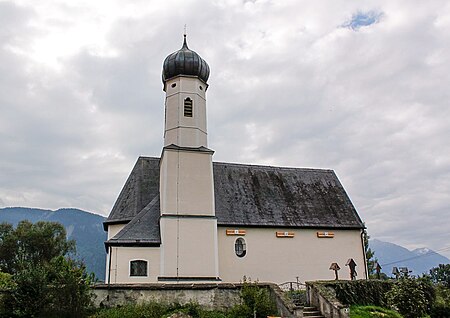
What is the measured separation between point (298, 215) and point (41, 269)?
18.5m

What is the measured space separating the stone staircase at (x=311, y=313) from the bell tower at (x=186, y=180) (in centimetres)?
787

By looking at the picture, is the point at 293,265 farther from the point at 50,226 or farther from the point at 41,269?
the point at 50,226

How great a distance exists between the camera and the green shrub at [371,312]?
19531 millimetres

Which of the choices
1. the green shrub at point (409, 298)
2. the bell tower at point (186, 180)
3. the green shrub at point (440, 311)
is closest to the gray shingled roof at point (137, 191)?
the bell tower at point (186, 180)

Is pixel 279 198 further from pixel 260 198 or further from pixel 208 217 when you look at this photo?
pixel 208 217

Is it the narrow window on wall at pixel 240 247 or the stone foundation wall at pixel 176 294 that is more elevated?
the narrow window on wall at pixel 240 247

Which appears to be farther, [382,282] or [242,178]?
[242,178]

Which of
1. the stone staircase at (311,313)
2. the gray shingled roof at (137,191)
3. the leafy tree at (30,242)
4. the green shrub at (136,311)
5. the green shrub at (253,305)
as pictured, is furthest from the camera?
the leafy tree at (30,242)

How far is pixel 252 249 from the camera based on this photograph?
2947 centimetres

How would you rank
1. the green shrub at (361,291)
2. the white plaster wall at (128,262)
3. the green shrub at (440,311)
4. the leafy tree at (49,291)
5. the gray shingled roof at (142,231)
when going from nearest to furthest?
the leafy tree at (49,291)
the green shrub at (440,311)
the green shrub at (361,291)
the white plaster wall at (128,262)
the gray shingled roof at (142,231)

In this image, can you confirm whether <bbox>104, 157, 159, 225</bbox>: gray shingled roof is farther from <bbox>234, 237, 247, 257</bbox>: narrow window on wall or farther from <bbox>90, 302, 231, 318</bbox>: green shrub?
<bbox>90, 302, 231, 318</bbox>: green shrub

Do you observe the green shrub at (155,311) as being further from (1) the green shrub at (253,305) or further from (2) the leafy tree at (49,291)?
(2) the leafy tree at (49,291)

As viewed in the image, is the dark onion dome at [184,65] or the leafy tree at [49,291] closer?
the leafy tree at [49,291]

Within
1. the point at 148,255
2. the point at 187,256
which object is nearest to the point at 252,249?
the point at 187,256
